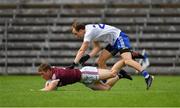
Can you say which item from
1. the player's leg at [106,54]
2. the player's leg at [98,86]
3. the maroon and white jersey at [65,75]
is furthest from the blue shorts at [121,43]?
the maroon and white jersey at [65,75]

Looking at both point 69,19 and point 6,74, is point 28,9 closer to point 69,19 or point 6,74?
point 69,19

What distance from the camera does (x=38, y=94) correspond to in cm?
1256

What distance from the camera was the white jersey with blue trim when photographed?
14.8m

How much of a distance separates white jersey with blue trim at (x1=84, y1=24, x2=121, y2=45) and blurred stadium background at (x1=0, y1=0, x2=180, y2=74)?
954 cm

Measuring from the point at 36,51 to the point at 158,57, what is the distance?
13.8 ft

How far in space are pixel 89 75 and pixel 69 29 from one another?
12.6m

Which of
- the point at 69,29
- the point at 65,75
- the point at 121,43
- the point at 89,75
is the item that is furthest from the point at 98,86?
the point at 69,29

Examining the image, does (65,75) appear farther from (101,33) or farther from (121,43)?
(121,43)

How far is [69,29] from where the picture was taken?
2661 cm

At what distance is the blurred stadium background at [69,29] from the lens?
83.4ft

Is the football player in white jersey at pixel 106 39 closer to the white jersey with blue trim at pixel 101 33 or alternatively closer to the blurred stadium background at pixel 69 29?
the white jersey with blue trim at pixel 101 33

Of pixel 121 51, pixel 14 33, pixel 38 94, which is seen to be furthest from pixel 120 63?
pixel 14 33

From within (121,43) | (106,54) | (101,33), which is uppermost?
(101,33)

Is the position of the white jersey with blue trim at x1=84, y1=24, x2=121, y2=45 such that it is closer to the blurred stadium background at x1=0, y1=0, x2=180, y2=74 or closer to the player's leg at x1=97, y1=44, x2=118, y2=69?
the player's leg at x1=97, y1=44, x2=118, y2=69
